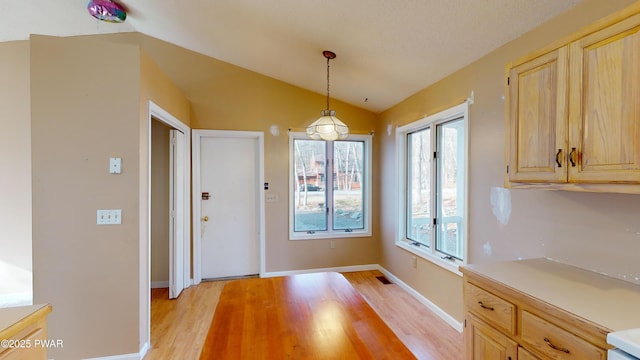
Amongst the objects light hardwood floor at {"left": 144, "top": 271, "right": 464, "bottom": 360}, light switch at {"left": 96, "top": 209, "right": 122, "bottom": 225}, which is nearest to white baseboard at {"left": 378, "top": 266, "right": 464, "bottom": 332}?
light hardwood floor at {"left": 144, "top": 271, "right": 464, "bottom": 360}

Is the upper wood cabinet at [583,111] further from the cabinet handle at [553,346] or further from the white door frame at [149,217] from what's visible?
the white door frame at [149,217]

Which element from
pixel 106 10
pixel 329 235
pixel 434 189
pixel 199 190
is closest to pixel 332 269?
pixel 329 235

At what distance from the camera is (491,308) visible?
144cm

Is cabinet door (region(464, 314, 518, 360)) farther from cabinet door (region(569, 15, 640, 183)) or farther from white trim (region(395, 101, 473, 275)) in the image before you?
white trim (region(395, 101, 473, 275))

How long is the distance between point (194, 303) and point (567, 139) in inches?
141

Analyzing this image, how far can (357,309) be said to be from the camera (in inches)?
61.2

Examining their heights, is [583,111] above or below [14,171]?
above

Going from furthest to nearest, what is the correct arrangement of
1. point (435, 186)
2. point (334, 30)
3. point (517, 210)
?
point (435, 186) < point (334, 30) < point (517, 210)

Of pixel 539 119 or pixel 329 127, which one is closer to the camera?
pixel 539 119

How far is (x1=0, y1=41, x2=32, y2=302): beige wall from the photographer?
10.7 feet

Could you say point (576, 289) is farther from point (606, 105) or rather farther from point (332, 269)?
point (332, 269)

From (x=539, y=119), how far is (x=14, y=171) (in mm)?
5121

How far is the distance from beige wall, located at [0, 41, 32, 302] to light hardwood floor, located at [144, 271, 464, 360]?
1.59 metres

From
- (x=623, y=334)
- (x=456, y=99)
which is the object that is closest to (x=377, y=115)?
(x=456, y=99)
